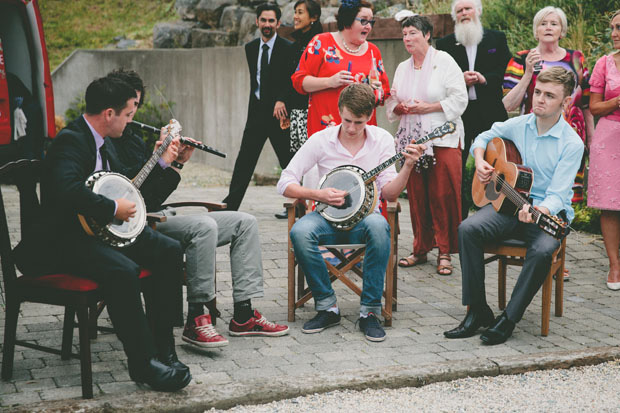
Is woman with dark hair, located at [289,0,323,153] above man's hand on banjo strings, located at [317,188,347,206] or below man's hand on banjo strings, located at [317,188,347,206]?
above

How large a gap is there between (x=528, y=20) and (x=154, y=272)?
7.91 meters

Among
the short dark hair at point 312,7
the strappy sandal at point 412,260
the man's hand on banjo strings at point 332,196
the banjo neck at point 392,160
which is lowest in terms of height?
the strappy sandal at point 412,260

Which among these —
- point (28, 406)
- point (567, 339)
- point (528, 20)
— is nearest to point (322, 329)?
point (567, 339)

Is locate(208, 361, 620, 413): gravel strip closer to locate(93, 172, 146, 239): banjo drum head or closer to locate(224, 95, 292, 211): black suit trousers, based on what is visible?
locate(93, 172, 146, 239): banjo drum head

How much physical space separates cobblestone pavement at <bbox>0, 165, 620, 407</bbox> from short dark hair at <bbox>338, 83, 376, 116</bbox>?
52.5 inches

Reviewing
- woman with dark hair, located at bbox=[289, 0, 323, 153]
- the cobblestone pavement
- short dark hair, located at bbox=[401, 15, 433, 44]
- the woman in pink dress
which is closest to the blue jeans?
the cobblestone pavement

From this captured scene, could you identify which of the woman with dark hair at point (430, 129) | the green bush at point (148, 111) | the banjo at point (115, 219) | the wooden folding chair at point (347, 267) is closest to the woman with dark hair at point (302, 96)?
the woman with dark hair at point (430, 129)

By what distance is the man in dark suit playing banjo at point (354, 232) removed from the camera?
4.67 meters

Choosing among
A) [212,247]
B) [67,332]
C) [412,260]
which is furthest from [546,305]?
[67,332]

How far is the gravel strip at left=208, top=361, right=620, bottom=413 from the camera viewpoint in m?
3.68

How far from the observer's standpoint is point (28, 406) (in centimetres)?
347

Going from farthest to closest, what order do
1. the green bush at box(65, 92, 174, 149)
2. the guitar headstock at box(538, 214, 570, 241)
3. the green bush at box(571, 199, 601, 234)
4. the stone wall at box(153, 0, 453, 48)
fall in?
the stone wall at box(153, 0, 453, 48) → the green bush at box(65, 92, 174, 149) → the green bush at box(571, 199, 601, 234) → the guitar headstock at box(538, 214, 570, 241)

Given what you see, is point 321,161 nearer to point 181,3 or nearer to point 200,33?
point 200,33

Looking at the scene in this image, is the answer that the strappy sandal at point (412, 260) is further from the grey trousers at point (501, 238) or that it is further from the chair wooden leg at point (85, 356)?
the chair wooden leg at point (85, 356)
